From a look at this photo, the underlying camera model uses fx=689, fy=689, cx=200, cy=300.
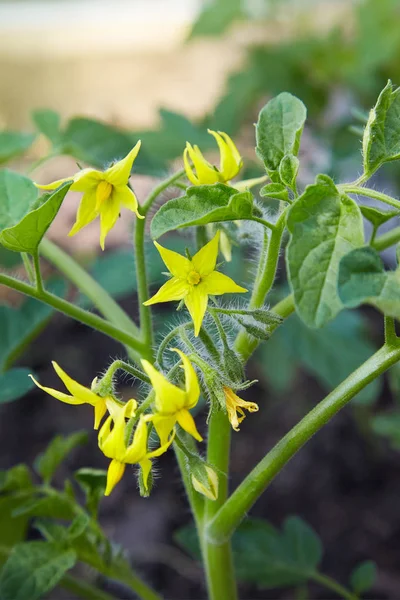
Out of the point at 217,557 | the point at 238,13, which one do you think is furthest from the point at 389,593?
the point at 238,13

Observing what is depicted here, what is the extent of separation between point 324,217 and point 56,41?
9.61ft

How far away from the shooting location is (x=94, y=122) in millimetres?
1254

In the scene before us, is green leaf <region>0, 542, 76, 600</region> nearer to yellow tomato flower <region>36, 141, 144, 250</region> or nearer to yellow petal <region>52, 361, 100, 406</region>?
yellow petal <region>52, 361, 100, 406</region>

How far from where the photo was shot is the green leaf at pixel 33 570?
778mm

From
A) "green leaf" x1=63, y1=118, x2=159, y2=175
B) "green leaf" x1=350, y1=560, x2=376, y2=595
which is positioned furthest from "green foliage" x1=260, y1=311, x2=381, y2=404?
"green leaf" x1=63, y1=118, x2=159, y2=175

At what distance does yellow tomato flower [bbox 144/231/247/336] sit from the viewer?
61cm

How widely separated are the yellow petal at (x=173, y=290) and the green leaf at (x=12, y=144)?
58 cm

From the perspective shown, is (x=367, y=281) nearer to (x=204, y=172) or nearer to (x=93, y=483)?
(x=204, y=172)

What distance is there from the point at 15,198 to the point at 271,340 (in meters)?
0.93

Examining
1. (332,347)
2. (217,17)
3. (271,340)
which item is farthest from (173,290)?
(217,17)

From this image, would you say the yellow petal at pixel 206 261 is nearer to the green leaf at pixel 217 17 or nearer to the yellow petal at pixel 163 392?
the yellow petal at pixel 163 392

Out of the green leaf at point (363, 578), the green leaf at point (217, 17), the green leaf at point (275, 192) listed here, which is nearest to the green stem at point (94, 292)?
the green leaf at point (275, 192)

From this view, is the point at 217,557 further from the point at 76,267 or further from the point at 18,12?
the point at 18,12

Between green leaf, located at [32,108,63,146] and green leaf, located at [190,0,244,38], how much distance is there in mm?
873
